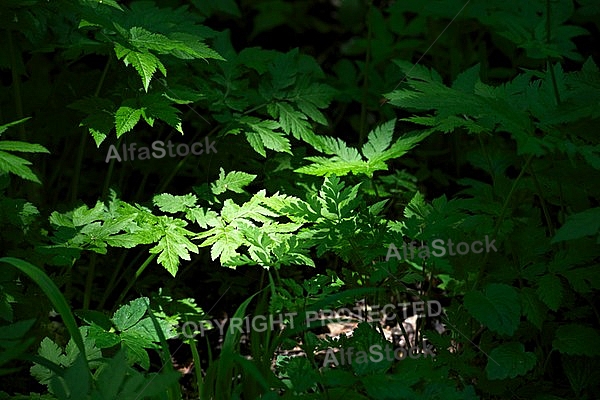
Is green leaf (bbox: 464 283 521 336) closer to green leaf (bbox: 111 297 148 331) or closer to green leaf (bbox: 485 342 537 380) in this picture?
green leaf (bbox: 485 342 537 380)

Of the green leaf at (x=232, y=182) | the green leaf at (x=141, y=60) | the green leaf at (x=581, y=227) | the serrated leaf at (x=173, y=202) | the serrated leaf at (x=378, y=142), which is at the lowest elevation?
the green leaf at (x=581, y=227)

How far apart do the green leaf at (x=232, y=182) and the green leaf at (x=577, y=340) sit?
3.42ft

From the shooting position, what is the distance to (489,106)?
6.51 feet

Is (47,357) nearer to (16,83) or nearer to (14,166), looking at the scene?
(14,166)

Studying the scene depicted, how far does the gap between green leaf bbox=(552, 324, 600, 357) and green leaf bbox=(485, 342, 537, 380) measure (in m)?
0.09

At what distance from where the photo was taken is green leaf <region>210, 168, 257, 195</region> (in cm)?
252

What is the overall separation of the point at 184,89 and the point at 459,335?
1133mm

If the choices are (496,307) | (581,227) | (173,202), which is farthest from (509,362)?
(173,202)

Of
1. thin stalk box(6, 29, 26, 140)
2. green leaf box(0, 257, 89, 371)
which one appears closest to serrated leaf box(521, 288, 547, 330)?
green leaf box(0, 257, 89, 371)

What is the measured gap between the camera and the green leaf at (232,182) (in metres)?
2.52

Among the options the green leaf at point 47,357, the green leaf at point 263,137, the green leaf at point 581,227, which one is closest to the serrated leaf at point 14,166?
the green leaf at point 47,357

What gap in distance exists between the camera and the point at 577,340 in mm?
2098

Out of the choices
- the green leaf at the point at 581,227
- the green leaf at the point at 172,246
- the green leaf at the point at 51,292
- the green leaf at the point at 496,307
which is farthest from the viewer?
the green leaf at the point at 172,246

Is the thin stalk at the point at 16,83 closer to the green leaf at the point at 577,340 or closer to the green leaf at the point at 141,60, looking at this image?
the green leaf at the point at 141,60
